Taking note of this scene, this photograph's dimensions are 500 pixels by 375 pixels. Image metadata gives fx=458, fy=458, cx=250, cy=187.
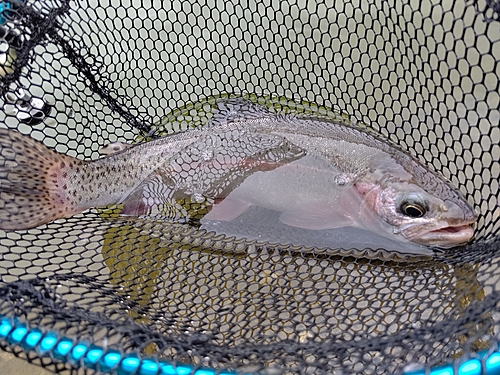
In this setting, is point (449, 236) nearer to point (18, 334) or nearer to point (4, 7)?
point (18, 334)

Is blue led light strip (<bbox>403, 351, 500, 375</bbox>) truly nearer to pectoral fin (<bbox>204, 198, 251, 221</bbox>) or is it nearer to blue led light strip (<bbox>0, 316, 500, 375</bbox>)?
blue led light strip (<bbox>0, 316, 500, 375</bbox>)

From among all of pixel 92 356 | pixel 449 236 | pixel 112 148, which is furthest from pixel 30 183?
pixel 449 236

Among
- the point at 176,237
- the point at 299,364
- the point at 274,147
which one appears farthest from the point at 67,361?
the point at 274,147

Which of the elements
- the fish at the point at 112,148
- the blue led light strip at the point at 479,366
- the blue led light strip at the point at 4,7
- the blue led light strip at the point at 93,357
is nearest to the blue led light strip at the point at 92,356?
the blue led light strip at the point at 93,357

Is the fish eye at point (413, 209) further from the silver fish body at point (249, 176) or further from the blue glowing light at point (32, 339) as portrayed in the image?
the blue glowing light at point (32, 339)

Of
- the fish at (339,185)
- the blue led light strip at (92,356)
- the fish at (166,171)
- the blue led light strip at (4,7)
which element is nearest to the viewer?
the blue led light strip at (92,356)

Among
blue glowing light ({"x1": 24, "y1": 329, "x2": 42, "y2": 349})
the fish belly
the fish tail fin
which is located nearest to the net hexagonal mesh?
blue glowing light ({"x1": 24, "y1": 329, "x2": 42, "y2": 349})

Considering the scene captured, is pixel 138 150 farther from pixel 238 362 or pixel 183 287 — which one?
pixel 238 362
